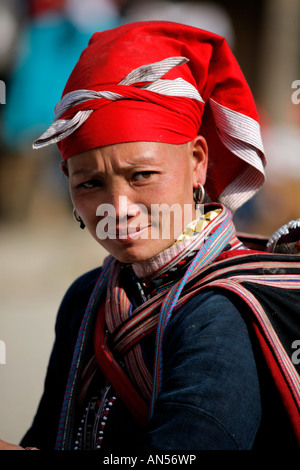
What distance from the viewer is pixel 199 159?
1.88m

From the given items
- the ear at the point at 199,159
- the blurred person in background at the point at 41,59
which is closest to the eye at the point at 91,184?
the ear at the point at 199,159

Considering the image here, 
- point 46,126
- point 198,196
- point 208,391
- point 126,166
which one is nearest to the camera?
point 208,391

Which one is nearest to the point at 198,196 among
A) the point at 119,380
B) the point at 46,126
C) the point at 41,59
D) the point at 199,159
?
the point at 199,159

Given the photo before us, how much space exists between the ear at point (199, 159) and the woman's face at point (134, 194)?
0.06m

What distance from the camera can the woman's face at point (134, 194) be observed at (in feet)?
5.43

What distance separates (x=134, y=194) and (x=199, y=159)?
317 millimetres

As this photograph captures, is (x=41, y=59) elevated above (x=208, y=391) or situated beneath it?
elevated above

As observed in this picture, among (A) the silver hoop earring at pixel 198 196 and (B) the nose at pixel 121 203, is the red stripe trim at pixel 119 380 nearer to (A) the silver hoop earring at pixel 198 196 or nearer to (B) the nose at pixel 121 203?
(B) the nose at pixel 121 203

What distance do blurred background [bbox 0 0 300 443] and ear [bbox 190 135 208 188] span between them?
2.83 m

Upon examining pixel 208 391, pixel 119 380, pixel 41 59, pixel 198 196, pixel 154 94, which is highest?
pixel 41 59

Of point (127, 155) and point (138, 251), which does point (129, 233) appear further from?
point (127, 155)

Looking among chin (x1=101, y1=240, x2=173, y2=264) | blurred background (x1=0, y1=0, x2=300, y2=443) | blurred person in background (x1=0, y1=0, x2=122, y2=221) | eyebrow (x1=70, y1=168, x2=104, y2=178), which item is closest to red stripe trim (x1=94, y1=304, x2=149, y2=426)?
chin (x1=101, y1=240, x2=173, y2=264)

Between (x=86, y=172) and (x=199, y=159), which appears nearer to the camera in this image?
(x=86, y=172)

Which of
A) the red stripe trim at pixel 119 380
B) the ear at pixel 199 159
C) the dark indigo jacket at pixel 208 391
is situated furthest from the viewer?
the ear at pixel 199 159
